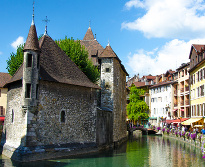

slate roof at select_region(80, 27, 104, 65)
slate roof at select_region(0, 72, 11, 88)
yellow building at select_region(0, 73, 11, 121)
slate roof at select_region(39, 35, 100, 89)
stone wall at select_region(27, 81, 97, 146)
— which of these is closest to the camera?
stone wall at select_region(27, 81, 97, 146)

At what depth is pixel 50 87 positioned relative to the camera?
19.9 meters

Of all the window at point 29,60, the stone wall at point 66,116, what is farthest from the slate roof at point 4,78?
the window at point 29,60

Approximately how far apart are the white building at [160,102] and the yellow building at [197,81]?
45.4ft

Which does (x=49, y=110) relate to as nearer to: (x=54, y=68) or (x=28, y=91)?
(x=28, y=91)

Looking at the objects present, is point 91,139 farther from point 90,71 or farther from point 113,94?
point 90,71

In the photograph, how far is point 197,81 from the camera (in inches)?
1471

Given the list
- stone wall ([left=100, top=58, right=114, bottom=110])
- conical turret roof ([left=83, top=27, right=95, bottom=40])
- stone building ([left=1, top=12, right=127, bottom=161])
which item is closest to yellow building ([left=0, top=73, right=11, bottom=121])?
conical turret roof ([left=83, top=27, right=95, bottom=40])

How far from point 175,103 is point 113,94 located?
93.3ft

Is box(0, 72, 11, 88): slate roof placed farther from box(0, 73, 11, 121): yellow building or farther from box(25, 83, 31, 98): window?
box(25, 83, 31, 98): window

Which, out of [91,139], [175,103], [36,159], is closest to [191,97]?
[175,103]

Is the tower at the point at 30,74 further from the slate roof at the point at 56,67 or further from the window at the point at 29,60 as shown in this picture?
the slate roof at the point at 56,67

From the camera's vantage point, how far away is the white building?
5519 centimetres

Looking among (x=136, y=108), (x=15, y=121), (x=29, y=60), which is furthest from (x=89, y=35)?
(x=15, y=121)

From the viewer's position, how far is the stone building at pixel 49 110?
18578 millimetres
